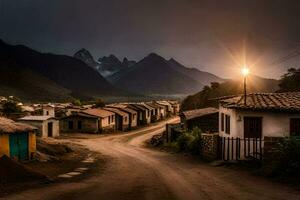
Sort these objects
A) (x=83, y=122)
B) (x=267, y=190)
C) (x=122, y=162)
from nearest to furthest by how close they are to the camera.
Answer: (x=267, y=190) → (x=122, y=162) → (x=83, y=122)

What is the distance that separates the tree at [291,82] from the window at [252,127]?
34.2 m

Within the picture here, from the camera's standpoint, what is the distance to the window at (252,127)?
28.0m

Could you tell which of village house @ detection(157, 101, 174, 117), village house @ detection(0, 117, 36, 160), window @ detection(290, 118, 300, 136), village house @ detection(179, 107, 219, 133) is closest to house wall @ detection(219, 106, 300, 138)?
window @ detection(290, 118, 300, 136)

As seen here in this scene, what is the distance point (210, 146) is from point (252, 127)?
3.84m

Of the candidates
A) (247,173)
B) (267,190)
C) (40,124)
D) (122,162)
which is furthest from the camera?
(40,124)

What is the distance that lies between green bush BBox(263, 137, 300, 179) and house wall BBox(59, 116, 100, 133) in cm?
4845

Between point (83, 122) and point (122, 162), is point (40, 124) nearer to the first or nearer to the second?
point (83, 122)

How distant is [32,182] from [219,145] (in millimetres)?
12948

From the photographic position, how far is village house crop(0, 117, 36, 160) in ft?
94.3

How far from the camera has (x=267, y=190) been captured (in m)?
19.1

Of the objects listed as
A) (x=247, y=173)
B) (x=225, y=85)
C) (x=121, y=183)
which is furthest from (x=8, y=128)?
(x=225, y=85)

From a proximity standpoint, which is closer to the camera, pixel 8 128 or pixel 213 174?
pixel 213 174

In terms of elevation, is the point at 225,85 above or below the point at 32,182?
above

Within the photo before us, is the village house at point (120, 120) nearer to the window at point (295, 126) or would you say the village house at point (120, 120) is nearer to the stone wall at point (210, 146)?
the stone wall at point (210, 146)
